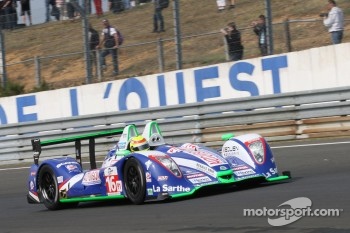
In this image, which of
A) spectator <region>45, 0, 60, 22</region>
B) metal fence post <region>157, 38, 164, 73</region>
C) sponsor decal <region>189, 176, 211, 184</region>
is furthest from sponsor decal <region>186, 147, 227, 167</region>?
spectator <region>45, 0, 60, 22</region>

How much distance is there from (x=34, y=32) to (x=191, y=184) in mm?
11900

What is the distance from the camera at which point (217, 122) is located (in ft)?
51.9

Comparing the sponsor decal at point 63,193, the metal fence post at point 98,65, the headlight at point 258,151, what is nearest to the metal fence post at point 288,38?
the metal fence post at point 98,65

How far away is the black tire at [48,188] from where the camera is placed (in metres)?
10.5

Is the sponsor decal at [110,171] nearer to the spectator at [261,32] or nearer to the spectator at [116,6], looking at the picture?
the spectator at [261,32]

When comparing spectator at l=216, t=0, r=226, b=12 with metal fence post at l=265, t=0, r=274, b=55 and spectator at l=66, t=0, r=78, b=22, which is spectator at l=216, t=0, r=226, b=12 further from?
spectator at l=66, t=0, r=78, b=22

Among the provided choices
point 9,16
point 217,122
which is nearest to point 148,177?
point 217,122

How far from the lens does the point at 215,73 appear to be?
1680 centimetres

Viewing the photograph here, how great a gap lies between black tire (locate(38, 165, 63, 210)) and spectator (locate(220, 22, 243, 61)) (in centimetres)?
682

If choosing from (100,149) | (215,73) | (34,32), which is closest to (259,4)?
(215,73)

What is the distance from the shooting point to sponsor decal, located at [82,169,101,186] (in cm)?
988

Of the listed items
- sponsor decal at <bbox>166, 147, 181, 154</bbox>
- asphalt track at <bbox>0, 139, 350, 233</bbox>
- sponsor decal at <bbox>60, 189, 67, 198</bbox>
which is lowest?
asphalt track at <bbox>0, 139, 350, 233</bbox>

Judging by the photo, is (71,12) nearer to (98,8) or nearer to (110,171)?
(98,8)

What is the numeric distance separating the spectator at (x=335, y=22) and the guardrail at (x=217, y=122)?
171 cm
